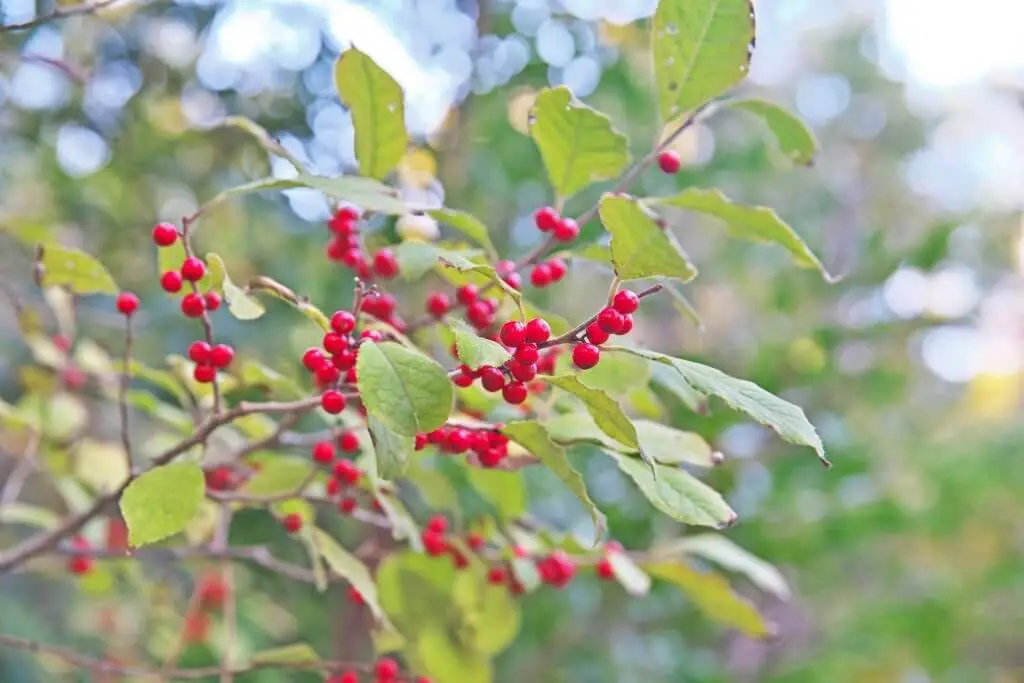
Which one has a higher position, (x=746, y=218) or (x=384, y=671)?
(x=746, y=218)

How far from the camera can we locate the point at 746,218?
1.94ft

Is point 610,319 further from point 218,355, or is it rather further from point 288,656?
point 288,656

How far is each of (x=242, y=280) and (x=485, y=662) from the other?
32.0 inches

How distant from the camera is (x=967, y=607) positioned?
6.16 feet

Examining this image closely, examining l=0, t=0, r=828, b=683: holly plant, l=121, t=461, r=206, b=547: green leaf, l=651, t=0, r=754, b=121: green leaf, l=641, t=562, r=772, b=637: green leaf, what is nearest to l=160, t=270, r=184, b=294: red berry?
l=0, t=0, r=828, b=683: holly plant

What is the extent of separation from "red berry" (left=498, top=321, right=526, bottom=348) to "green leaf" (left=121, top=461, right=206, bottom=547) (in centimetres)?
25

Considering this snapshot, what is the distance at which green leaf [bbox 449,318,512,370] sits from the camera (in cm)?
42

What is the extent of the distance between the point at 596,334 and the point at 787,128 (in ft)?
0.97

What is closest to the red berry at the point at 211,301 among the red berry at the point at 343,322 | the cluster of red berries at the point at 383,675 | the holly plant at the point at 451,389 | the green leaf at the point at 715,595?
the holly plant at the point at 451,389

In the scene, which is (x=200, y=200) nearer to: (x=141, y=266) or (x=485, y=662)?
(x=141, y=266)

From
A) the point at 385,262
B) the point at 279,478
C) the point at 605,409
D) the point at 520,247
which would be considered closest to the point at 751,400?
the point at 605,409

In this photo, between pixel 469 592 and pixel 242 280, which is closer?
pixel 469 592

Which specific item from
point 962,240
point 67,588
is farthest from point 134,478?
point 67,588

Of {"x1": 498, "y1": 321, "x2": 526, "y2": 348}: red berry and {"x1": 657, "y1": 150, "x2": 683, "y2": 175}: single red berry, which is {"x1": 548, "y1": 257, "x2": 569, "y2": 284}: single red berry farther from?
{"x1": 498, "y1": 321, "x2": 526, "y2": 348}: red berry
